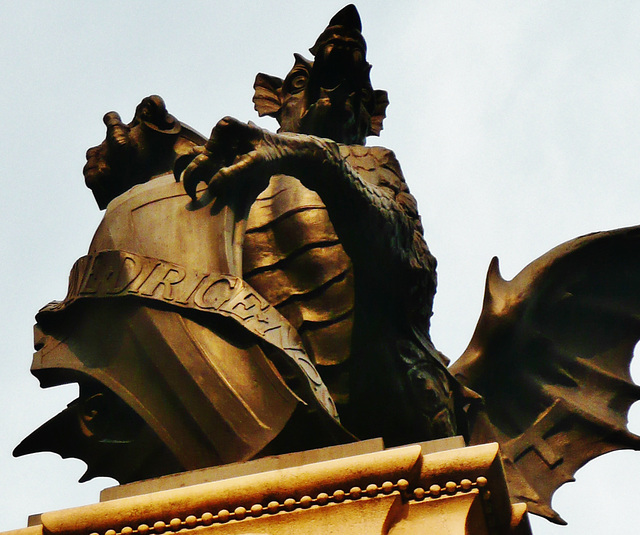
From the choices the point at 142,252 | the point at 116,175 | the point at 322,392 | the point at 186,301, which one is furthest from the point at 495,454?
the point at 116,175

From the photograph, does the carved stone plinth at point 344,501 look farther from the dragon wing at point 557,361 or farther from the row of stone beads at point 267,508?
the dragon wing at point 557,361

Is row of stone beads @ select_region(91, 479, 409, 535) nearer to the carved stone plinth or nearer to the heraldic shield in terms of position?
the carved stone plinth

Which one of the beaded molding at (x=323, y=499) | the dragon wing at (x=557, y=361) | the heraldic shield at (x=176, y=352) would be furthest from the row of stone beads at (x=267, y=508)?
the dragon wing at (x=557, y=361)

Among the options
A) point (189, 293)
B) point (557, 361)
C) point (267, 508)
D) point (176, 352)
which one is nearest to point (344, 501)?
point (267, 508)

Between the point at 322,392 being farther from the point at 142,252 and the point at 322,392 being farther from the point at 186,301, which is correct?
the point at 142,252

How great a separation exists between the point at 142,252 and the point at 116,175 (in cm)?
78

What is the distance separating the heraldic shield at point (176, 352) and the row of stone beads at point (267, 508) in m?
0.42

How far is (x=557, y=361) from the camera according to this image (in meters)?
6.74

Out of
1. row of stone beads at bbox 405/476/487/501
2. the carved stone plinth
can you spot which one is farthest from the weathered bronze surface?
row of stone beads at bbox 405/476/487/501

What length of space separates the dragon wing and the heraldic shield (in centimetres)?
178

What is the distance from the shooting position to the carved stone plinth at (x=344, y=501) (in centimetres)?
424

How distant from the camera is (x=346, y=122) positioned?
6324 millimetres

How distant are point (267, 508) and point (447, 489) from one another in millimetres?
537

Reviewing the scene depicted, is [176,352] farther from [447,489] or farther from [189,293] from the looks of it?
[447,489]
